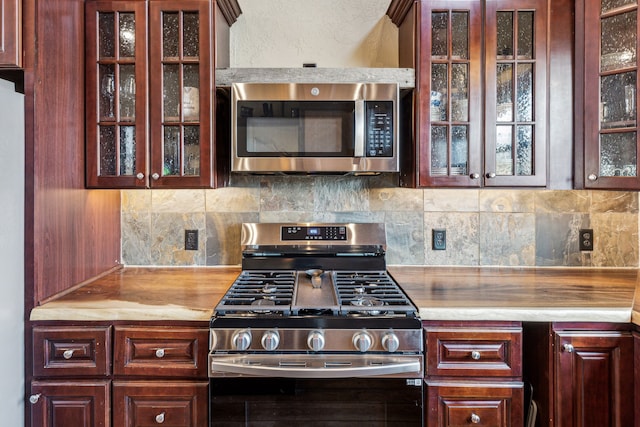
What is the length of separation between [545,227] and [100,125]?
85.8 inches

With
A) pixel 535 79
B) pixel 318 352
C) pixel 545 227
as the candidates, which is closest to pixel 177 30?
pixel 318 352

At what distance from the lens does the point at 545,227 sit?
2.10 metres

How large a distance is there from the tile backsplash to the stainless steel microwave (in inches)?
13.9

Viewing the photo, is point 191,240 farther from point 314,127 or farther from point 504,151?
point 504,151

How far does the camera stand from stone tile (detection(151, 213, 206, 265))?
213 cm

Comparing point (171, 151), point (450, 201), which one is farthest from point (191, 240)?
point (450, 201)

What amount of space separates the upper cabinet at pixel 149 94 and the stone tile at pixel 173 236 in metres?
0.38

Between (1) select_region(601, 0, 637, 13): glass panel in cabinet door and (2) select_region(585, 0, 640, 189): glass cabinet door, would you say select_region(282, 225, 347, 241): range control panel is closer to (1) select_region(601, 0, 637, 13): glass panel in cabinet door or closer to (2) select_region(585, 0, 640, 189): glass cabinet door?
(2) select_region(585, 0, 640, 189): glass cabinet door

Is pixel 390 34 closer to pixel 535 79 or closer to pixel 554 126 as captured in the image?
pixel 535 79

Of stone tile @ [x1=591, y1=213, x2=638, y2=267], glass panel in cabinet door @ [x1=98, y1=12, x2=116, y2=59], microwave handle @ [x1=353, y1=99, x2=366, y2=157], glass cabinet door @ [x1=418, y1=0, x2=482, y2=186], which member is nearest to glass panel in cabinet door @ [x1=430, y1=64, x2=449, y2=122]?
glass cabinet door @ [x1=418, y1=0, x2=482, y2=186]

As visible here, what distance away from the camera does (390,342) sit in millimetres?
1360

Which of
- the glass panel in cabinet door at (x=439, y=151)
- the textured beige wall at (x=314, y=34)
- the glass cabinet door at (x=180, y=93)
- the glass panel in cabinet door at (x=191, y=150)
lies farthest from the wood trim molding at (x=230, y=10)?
the glass panel in cabinet door at (x=439, y=151)

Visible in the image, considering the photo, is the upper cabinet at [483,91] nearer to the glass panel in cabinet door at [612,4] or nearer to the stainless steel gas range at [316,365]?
the glass panel in cabinet door at [612,4]

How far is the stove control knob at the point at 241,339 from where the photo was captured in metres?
1.36
